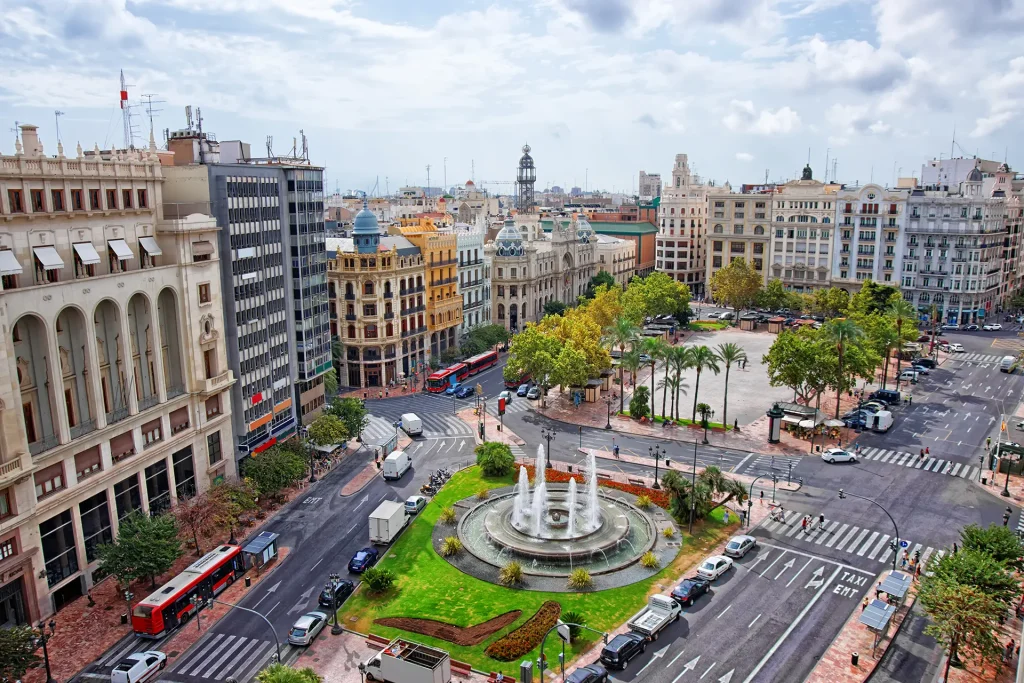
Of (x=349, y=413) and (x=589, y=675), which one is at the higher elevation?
(x=349, y=413)

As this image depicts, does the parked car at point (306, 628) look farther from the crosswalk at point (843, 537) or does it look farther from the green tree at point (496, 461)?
the crosswalk at point (843, 537)

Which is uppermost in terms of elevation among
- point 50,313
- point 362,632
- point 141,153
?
point 141,153

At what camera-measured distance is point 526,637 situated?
53.0m

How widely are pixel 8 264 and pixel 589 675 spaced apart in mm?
49061

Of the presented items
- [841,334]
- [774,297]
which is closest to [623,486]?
[841,334]

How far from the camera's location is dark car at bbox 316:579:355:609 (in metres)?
57.8

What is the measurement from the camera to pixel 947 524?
7012cm

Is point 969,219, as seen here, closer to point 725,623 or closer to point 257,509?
point 725,623

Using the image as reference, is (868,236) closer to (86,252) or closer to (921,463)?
(921,463)

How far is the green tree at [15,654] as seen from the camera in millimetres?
46312

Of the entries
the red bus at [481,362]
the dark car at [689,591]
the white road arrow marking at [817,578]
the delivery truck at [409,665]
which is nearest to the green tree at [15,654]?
the delivery truck at [409,665]

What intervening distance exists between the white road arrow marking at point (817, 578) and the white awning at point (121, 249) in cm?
6186

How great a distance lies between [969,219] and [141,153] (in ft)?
511

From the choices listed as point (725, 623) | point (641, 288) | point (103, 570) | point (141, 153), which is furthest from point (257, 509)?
point (641, 288)
